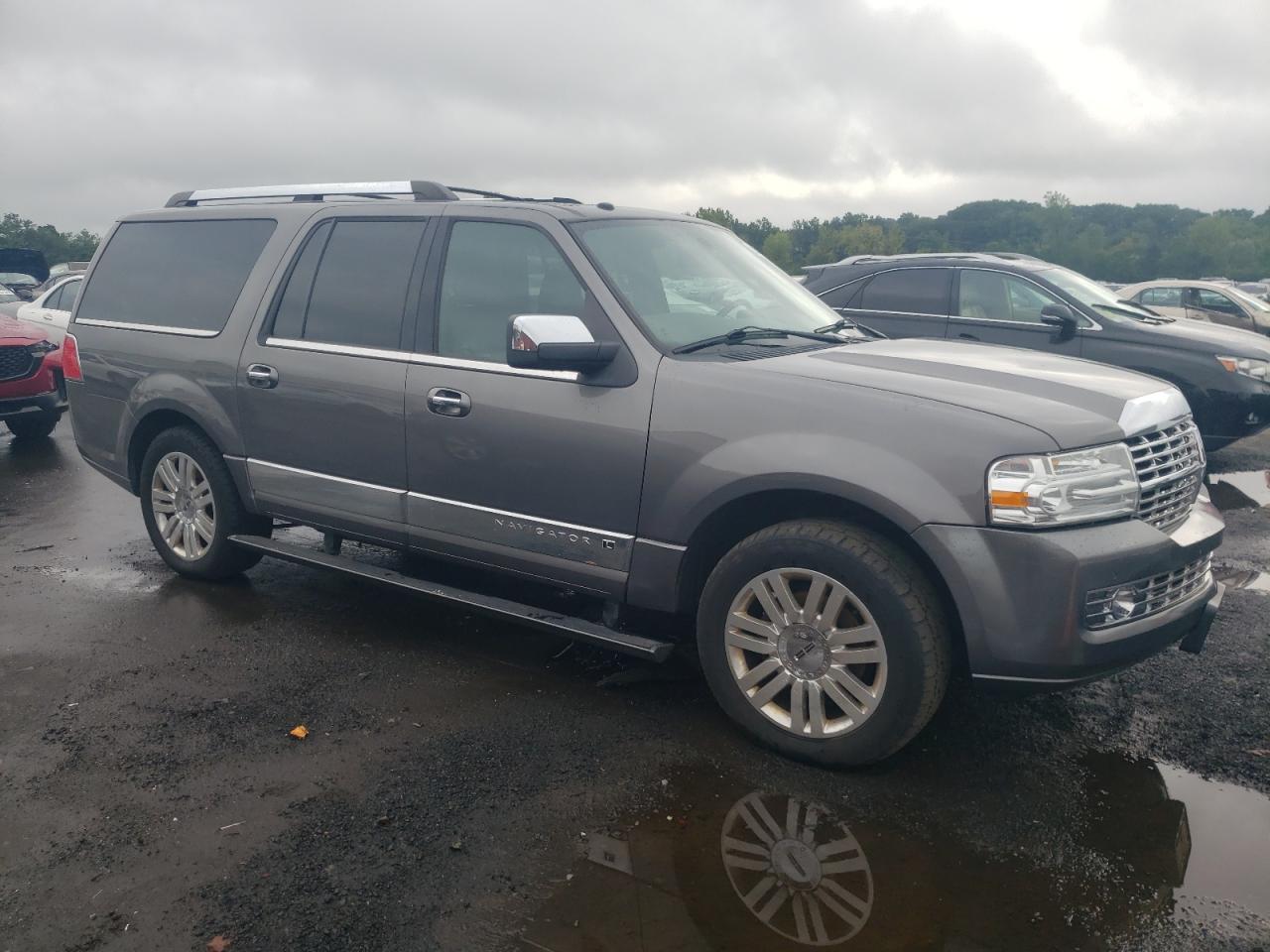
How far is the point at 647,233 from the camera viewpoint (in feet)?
14.8

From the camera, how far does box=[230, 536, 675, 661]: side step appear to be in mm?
3777

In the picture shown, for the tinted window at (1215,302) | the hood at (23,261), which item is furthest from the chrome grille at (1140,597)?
the tinted window at (1215,302)

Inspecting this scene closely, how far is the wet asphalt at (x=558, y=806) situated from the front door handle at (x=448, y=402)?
1.11 m

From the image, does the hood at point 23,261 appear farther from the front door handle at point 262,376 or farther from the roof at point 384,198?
the front door handle at point 262,376

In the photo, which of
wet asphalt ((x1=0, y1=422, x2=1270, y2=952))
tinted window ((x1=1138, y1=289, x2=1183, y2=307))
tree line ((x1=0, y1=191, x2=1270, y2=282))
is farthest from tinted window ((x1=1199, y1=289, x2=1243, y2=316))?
tree line ((x1=0, y1=191, x2=1270, y2=282))

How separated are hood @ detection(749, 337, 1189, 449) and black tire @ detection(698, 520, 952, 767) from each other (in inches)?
21.5

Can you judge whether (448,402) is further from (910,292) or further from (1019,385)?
(910,292)

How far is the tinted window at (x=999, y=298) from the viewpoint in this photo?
8867mm

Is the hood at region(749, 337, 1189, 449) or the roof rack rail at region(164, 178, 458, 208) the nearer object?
the hood at region(749, 337, 1189, 449)

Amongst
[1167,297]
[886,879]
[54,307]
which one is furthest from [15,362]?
[1167,297]

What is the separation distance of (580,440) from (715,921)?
182 centimetres

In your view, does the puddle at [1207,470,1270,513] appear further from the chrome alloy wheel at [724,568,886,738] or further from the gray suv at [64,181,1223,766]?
the chrome alloy wheel at [724,568,886,738]

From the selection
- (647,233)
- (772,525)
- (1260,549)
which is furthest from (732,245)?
(1260,549)

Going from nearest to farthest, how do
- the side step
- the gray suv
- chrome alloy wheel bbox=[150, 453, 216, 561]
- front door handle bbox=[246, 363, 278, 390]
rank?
the gray suv, the side step, front door handle bbox=[246, 363, 278, 390], chrome alloy wheel bbox=[150, 453, 216, 561]
